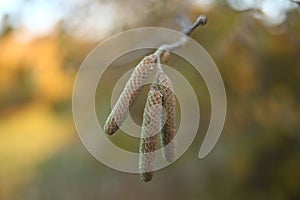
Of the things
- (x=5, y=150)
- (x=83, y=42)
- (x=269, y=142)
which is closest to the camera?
(x=83, y=42)

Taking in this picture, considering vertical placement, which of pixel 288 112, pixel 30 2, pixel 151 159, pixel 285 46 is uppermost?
pixel 30 2

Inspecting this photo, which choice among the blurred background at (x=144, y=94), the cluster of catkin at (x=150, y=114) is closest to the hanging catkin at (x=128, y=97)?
the cluster of catkin at (x=150, y=114)

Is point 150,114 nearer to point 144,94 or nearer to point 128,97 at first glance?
point 128,97

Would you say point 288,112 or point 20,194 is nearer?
point 288,112

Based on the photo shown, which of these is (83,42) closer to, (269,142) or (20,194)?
(269,142)

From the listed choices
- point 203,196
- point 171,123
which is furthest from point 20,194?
point 171,123

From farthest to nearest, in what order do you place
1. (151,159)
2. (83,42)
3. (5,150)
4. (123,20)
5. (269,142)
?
(5,150), (269,142), (83,42), (123,20), (151,159)

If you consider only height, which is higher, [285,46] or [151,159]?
[285,46]

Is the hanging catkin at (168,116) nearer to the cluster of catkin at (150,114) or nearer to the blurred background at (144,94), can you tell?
the cluster of catkin at (150,114)
